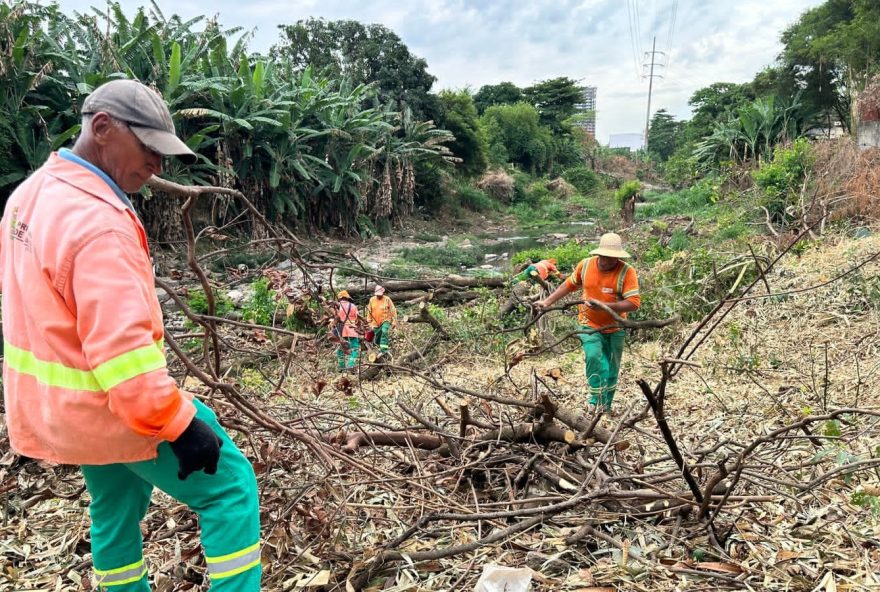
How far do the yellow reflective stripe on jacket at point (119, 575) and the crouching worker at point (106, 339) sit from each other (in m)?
0.29

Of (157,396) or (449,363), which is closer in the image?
(157,396)

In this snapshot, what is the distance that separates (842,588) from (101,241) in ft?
8.24

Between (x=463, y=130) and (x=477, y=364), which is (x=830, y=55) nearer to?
(x=463, y=130)

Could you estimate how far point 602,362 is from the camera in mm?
4383

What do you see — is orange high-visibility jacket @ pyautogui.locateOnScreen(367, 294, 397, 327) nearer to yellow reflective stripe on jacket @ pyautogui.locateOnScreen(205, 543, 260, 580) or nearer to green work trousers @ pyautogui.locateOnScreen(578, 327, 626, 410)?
green work trousers @ pyautogui.locateOnScreen(578, 327, 626, 410)

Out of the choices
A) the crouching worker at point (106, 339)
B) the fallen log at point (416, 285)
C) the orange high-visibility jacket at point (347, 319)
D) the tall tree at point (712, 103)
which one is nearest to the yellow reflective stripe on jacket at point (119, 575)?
the crouching worker at point (106, 339)

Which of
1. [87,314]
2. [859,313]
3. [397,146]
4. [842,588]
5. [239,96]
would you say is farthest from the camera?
[397,146]

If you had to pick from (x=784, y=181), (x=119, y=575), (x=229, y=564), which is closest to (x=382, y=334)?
(x=119, y=575)

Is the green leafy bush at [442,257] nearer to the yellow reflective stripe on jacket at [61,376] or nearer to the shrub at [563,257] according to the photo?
the shrub at [563,257]

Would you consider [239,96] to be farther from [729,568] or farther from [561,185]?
[561,185]

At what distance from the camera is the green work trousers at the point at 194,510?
5.54 ft

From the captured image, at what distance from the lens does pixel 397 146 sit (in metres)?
20.1

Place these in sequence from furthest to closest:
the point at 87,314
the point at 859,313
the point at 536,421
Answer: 1. the point at 859,313
2. the point at 536,421
3. the point at 87,314

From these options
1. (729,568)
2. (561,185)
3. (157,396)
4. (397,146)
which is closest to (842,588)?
(729,568)
